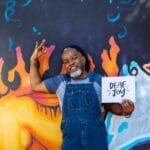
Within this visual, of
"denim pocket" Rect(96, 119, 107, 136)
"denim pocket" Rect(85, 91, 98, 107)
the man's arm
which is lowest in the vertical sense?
"denim pocket" Rect(96, 119, 107, 136)

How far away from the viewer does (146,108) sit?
257cm

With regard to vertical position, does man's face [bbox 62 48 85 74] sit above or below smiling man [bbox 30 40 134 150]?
above

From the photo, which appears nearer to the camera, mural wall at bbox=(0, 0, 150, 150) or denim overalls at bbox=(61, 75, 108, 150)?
denim overalls at bbox=(61, 75, 108, 150)

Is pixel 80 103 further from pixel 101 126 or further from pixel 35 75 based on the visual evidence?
pixel 35 75

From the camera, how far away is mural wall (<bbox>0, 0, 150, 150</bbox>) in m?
2.59

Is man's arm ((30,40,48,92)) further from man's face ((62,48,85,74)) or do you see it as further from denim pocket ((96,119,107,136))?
denim pocket ((96,119,107,136))

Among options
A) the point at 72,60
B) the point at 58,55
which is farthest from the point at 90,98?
the point at 58,55

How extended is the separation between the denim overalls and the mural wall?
13 cm

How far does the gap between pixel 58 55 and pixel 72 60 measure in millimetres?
172

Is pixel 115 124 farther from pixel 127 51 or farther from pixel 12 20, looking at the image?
pixel 12 20

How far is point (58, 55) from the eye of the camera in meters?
2.71

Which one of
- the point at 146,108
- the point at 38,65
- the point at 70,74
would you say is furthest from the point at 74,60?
the point at 146,108

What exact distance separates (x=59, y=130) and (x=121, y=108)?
0.34m

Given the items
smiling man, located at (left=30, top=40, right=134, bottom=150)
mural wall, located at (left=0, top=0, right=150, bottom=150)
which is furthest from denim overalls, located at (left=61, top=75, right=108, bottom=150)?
mural wall, located at (left=0, top=0, right=150, bottom=150)
